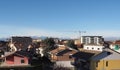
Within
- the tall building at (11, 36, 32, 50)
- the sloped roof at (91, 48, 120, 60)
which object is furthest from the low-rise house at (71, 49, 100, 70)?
the tall building at (11, 36, 32, 50)

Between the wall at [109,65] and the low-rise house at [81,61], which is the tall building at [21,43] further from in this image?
the wall at [109,65]

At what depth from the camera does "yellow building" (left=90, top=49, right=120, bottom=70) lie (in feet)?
143

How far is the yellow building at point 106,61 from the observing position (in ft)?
143

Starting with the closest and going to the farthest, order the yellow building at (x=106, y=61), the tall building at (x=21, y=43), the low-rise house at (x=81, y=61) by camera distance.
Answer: the yellow building at (x=106, y=61) < the low-rise house at (x=81, y=61) < the tall building at (x=21, y=43)

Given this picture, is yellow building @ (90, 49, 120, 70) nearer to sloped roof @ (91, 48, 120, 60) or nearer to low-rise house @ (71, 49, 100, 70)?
sloped roof @ (91, 48, 120, 60)

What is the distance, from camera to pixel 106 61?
43.7 m

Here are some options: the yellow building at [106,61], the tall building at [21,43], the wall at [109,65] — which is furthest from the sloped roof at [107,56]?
the tall building at [21,43]

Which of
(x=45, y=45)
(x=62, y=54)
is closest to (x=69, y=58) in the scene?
(x=62, y=54)

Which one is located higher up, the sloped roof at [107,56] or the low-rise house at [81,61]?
the sloped roof at [107,56]

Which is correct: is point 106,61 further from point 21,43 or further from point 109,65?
point 21,43

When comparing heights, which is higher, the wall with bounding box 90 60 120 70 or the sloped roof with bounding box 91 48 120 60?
the sloped roof with bounding box 91 48 120 60

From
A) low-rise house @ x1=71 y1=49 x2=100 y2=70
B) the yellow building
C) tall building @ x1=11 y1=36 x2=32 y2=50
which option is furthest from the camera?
tall building @ x1=11 y1=36 x2=32 y2=50

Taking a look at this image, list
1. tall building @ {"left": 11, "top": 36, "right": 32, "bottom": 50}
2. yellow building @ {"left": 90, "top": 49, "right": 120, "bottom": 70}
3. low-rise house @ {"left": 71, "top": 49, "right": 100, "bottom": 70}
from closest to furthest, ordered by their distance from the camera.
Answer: yellow building @ {"left": 90, "top": 49, "right": 120, "bottom": 70}
low-rise house @ {"left": 71, "top": 49, "right": 100, "bottom": 70}
tall building @ {"left": 11, "top": 36, "right": 32, "bottom": 50}

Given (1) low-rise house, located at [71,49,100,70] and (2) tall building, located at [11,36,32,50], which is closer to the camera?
(1) low-rise house, located at [71,49,100,70]
